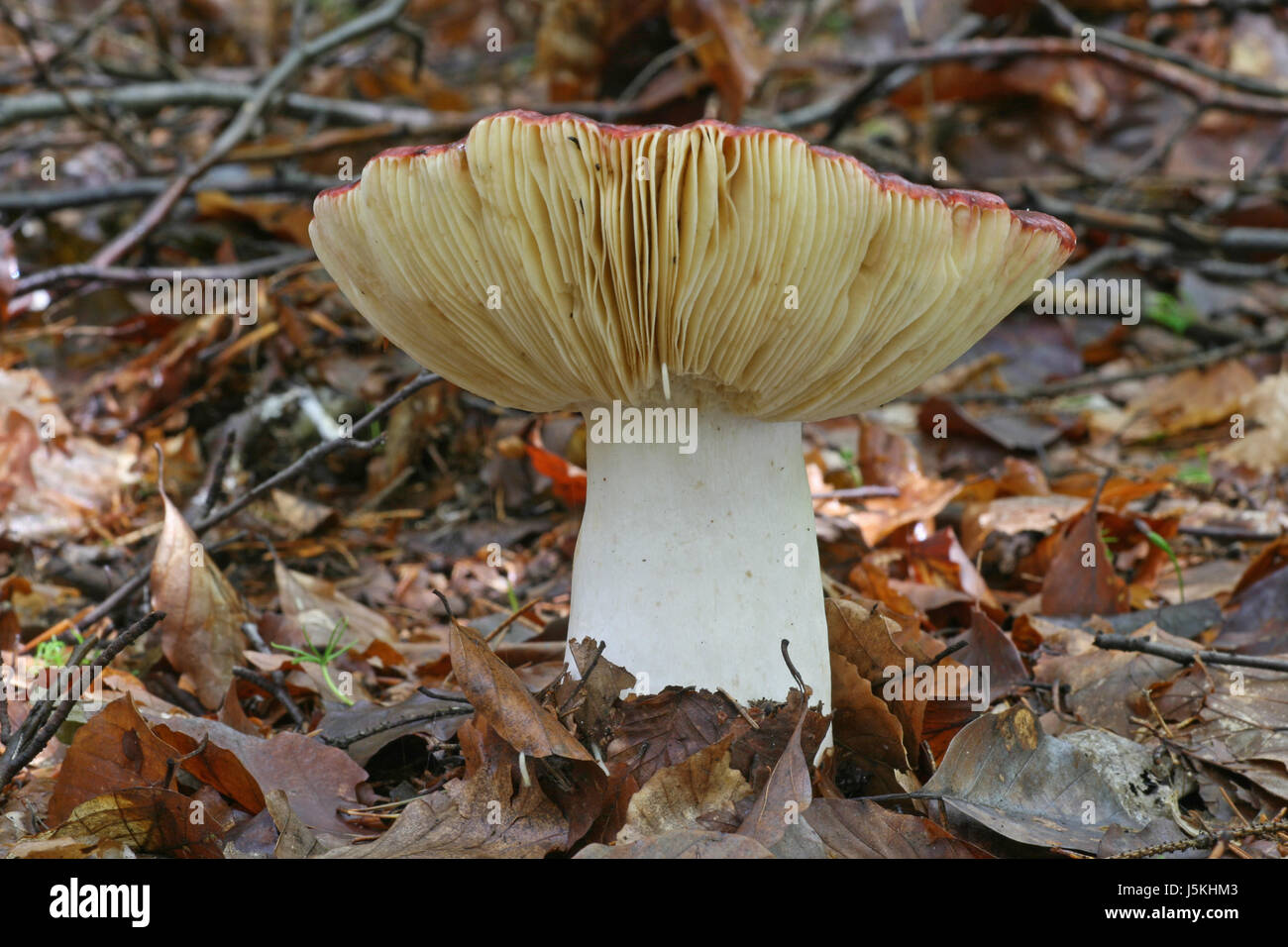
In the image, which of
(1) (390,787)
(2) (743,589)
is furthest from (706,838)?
(1) (390,787)

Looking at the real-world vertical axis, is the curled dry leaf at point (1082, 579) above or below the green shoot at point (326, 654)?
above

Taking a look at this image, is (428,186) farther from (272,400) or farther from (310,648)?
(272,400)

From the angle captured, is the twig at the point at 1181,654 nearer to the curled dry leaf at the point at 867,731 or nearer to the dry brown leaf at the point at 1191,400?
the curled dry leaf at the point at 867,731

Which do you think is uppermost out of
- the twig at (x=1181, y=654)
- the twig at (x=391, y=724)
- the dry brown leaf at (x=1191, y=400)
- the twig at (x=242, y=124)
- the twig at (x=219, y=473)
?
the twig at (x=242, y=124)

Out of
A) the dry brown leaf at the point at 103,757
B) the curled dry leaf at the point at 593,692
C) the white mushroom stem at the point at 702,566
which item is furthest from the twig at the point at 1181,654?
the dry brown leaf at the point at 103,757

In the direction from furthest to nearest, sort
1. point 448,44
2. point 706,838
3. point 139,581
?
point 448,44
point 139,581
point 706,838

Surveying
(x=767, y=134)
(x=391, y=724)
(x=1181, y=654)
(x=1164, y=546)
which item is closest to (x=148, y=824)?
(x=391, y=724)

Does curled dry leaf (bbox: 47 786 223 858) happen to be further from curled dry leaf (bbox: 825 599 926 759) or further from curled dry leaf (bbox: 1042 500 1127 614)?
curled dry leaf (bbox: 1042 500 1127 614)
